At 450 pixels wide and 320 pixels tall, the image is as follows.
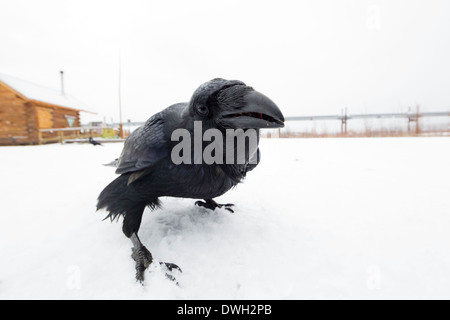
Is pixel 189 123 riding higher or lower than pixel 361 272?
higher

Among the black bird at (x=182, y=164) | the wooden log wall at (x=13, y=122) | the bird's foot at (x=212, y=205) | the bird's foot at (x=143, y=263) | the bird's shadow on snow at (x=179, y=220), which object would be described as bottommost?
the bird's foot at (x=143, y=263)

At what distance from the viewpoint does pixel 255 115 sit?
4.99ft

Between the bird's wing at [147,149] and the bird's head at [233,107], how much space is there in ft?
1.21

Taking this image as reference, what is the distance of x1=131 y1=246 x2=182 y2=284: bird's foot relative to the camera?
1379 mm

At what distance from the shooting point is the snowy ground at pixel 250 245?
1.26m

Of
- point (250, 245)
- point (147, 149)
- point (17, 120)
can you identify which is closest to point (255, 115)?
point (147, 149)

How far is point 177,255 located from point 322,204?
1.66 m

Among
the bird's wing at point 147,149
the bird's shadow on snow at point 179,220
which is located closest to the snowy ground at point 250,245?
the bird's shadow on snow at point 179,220

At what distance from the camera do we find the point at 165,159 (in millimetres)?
1646

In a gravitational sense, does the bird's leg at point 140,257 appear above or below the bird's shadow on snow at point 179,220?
below

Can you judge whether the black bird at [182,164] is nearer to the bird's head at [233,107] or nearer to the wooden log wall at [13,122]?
the bird's head at [233,107]

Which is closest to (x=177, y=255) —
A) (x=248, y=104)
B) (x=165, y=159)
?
(x=165, y=159)

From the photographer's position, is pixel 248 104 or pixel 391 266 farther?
pixel 248 104

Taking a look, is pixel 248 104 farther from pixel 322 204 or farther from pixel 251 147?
pixel 322 204
